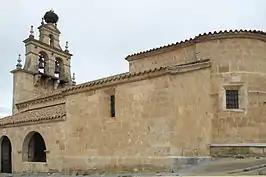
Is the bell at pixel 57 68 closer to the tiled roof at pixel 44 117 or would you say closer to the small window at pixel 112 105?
the tiled roof at pixel 44 117

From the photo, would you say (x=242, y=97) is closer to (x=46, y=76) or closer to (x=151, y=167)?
(x=151, y=167)

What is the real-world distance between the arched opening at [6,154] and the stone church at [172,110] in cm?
495

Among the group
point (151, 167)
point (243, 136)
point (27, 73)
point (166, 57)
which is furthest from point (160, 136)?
point (27, 73)

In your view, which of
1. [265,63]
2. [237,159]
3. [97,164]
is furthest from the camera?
[97,164]

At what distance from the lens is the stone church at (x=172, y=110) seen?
11289 mm

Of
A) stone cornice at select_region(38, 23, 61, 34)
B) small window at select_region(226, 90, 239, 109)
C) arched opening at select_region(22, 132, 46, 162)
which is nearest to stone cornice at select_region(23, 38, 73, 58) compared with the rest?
stone cornice at select_region(38, 23, 61, 34)

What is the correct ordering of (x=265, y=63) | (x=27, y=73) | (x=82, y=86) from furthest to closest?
(x=27, y=73) → (x=82, y=86) → (x=265, y=63)

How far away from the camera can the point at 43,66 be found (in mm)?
24484

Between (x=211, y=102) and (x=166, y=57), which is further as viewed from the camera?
(x=166, y=57)

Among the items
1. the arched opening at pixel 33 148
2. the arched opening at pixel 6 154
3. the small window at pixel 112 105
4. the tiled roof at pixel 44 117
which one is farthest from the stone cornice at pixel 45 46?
the small window at pixel 112 105

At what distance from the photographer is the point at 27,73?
23312mm

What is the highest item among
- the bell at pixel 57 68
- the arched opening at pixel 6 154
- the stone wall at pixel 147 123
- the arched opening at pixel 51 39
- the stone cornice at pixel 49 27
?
the stone cornice at pixel 49 27

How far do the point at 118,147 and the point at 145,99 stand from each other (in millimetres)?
2165

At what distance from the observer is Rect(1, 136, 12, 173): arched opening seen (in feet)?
61.9
